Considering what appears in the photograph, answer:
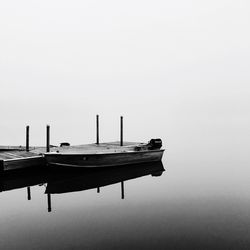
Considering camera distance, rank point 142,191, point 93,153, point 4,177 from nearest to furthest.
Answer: point 142,191
point 4,177
point 93,153

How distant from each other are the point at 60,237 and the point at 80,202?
175 inches

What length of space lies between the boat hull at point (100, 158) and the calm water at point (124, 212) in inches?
40.1

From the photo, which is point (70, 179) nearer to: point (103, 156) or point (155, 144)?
point (103, 156)

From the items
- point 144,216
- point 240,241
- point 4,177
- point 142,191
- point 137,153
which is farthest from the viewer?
point 137,153

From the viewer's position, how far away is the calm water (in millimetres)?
9070

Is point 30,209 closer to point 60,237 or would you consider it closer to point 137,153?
point 60,237

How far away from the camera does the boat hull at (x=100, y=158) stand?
63.5 ft

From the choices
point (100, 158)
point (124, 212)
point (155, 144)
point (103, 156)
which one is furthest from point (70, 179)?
point (155, 144)

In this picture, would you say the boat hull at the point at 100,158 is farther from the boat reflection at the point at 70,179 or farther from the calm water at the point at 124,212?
the calm water at the point at 124,212

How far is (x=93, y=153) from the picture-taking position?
21.0 meters

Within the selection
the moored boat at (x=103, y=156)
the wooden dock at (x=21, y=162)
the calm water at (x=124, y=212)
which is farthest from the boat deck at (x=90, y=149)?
the calm water at (x=124, y=212)

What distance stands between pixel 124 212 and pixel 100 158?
8985mm

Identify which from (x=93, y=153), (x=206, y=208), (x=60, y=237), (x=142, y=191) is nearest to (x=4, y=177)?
(x=93, y=153)

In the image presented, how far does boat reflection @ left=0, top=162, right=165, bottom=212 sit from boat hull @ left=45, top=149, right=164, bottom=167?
0.58 metres
